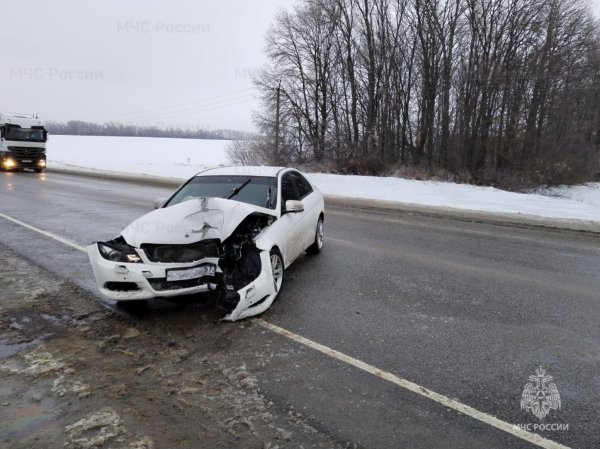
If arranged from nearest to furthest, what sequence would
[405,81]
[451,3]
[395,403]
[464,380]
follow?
[395,403] → [464,380] → [451,3] → [405,81]

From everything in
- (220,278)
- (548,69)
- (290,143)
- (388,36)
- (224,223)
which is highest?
(388,36)

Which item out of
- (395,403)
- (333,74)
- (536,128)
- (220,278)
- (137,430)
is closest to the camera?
(137,430)

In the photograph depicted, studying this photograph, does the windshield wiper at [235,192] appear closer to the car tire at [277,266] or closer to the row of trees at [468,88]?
the car tire at [277,266]

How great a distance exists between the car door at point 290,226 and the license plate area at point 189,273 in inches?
46.5

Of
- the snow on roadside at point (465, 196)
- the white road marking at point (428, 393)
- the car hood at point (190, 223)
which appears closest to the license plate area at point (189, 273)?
the car hood at point (190, 223)

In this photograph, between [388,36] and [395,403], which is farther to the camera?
[388,36]

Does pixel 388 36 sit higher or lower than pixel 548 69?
higher

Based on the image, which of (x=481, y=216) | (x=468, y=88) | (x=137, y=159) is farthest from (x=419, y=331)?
(x=137, y=159)

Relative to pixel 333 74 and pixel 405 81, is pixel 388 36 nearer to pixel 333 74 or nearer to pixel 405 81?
pixel 405 81

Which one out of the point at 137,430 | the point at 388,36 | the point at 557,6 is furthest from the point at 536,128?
the point at 137,430

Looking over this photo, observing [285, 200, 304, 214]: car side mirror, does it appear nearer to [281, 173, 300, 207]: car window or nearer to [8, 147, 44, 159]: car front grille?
[281, 173, 300, 207]: car window

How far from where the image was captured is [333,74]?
31.2 metres

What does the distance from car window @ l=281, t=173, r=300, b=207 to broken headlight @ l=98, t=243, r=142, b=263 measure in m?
2.19

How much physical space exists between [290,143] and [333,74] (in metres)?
6.45
